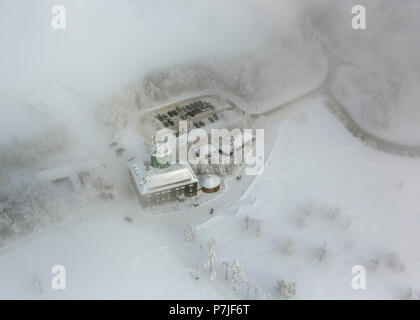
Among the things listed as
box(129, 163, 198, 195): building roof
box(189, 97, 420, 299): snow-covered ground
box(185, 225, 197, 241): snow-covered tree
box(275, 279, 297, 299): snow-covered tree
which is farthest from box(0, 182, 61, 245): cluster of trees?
box(275, 279, 297, 299): snow-covered tree

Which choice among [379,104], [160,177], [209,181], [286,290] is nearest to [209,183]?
[209,181]

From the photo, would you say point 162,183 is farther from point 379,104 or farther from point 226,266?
point 379,104

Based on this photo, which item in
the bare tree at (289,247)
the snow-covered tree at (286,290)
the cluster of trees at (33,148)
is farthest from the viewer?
the cluster of trees at (33,148)

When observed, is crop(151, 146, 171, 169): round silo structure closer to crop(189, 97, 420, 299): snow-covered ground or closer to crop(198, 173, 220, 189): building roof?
crop(198, 173, 220, 189): building roof

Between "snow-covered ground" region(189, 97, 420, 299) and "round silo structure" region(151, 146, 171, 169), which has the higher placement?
"round silo structure" region(151, 146, 171, 169)

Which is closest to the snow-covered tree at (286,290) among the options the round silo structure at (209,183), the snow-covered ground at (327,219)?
the snow-covered ground at (327,219)

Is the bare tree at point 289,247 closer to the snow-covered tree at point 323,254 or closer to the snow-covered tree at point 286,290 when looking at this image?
the snow-covered tree at point 323,254

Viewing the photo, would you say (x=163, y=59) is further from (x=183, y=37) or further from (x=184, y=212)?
(x=184, y=212)
